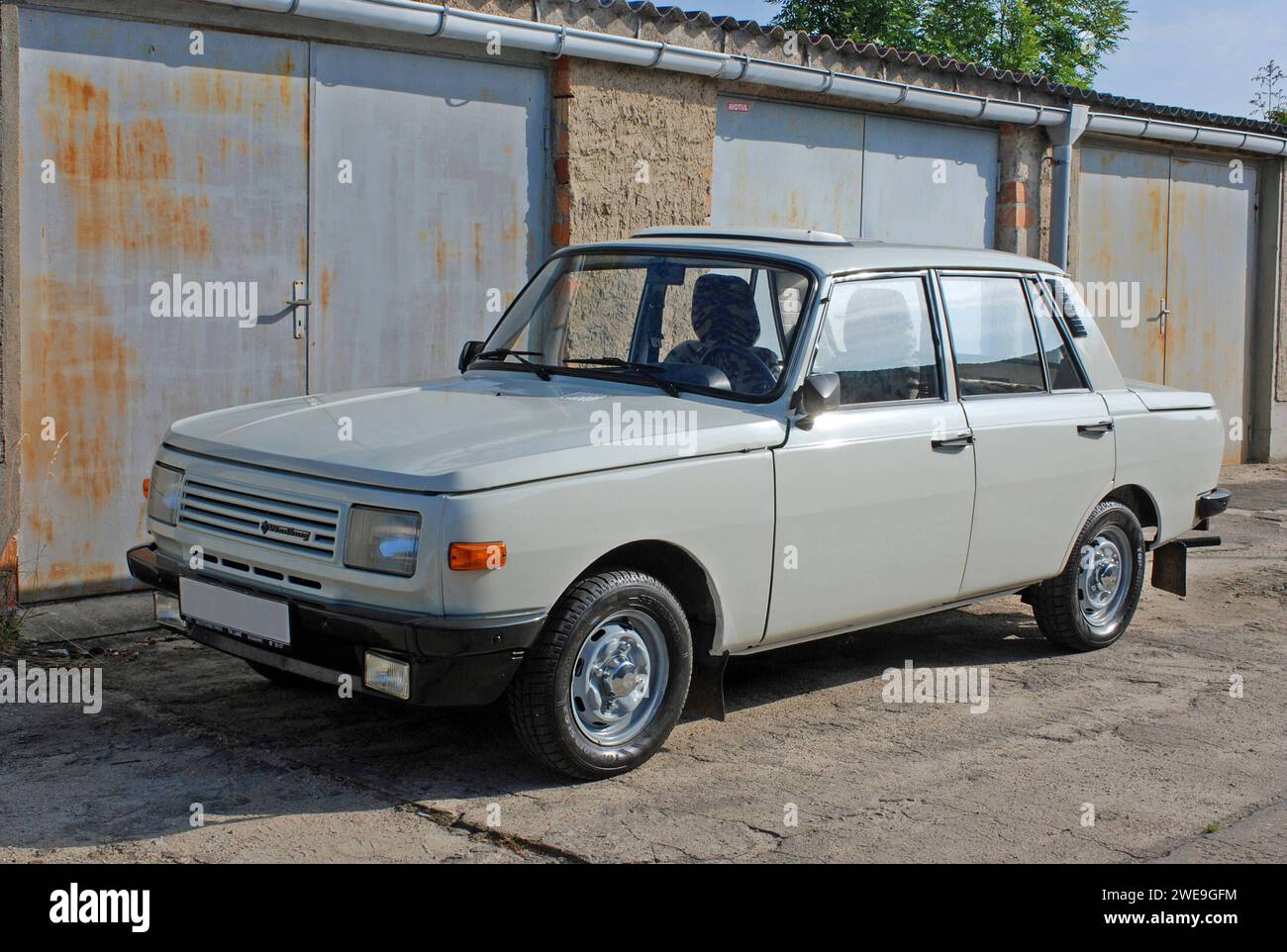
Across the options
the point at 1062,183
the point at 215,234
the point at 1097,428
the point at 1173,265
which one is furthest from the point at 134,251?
the point at 1173,265

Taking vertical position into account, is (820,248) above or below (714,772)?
above

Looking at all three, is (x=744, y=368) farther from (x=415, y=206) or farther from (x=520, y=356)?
(x=415, y=206)

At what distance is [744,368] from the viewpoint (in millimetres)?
5465

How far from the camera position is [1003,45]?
28953 millimetres

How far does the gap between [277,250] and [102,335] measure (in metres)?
1.07

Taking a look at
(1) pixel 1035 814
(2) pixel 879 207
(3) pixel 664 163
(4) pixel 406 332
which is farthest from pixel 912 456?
(2) pixel 879 207

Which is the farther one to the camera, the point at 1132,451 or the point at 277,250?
the point at 277,250

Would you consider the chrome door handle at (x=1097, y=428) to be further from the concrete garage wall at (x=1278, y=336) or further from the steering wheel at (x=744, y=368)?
the concrete garage wall at (x=1278, y=336)

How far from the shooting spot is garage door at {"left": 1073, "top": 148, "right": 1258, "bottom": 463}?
13648mm

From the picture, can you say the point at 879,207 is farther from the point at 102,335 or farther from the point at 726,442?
the point at 726,442

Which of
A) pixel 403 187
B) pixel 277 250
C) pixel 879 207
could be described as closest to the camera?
pixel 277 250

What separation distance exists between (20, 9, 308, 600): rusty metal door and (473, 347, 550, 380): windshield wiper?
7.49 ft

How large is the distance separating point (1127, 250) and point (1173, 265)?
0.79 metres

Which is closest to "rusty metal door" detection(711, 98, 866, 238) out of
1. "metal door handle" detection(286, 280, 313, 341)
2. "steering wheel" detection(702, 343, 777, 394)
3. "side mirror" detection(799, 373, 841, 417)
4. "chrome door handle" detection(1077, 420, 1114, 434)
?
"metal door handle" detection(286, 280, 313, 341)
